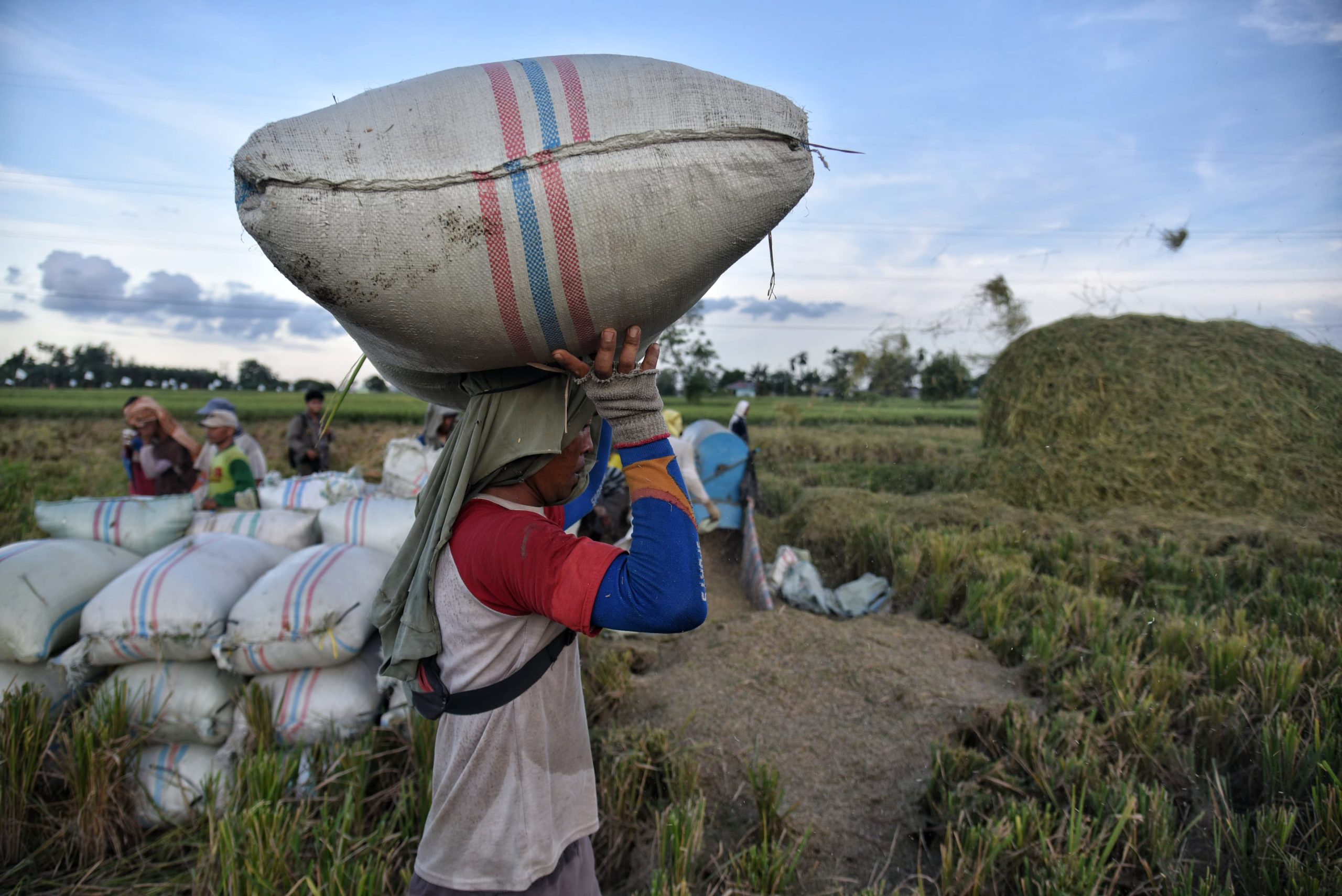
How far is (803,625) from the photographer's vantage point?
391cm

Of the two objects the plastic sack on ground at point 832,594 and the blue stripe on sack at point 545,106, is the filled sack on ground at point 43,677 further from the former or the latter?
the plastic sack on ground at point 832,594

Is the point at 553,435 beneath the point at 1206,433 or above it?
above

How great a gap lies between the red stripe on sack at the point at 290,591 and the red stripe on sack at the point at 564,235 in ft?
7.11

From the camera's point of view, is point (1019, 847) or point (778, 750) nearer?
point (1019, 847)

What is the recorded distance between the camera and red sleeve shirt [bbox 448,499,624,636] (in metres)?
1.17

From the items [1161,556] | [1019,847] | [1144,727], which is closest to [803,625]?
[1144,727]

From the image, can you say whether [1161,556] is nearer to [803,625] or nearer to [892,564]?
[892,564]

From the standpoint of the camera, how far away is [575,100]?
114cm

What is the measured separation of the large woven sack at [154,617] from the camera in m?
2.72

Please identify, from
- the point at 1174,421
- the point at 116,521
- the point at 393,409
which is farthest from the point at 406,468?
the point at 393,409

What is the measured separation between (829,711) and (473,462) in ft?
7.43

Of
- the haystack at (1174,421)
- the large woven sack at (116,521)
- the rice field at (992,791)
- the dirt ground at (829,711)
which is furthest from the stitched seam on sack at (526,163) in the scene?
the haystack at (1174,421)

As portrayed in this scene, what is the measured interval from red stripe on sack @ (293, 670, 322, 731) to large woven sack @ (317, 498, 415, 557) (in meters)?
0.79

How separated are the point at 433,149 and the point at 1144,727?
2.92 m
